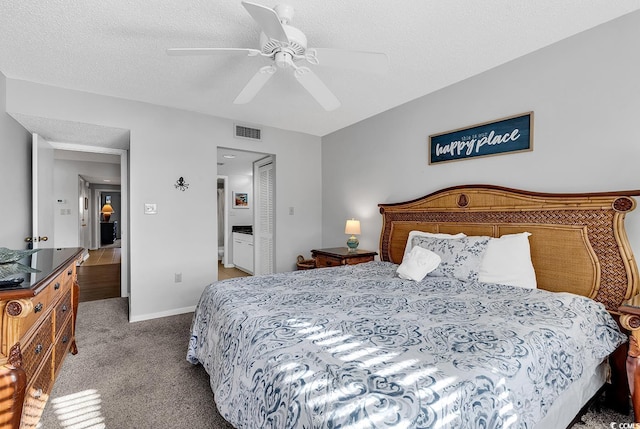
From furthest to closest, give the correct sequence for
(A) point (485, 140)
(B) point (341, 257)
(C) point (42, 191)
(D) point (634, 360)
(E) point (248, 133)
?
1. (E) point (248, 133)
2. (B) point (341, 257)
3. (C) point (42, 191)
4. (A) point (485, 140)
5. (D) point (634, 360)

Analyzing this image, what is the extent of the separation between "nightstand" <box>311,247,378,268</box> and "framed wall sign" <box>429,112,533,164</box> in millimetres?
1358

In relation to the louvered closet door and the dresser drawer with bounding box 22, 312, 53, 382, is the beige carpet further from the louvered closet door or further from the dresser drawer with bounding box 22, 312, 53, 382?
the louvered closet door

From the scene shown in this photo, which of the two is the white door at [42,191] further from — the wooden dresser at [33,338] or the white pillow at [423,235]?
the white pillow at [423,235]

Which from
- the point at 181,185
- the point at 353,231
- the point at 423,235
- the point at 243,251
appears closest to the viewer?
the point at 423,235

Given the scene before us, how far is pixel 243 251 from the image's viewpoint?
20.1ft

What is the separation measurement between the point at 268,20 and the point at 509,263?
226 cm

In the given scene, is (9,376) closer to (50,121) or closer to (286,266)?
(50,121)

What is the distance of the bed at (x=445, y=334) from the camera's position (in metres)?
0.96

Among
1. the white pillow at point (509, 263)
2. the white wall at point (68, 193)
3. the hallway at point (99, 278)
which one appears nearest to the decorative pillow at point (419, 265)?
the white pillow at point (509, 263)

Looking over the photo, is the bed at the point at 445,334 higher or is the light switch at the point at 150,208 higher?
the light switch at the point at 150,208

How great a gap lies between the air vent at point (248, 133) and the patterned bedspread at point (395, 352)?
257 cm

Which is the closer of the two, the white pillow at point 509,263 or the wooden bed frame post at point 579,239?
the wooden bed frame post at point 579,239

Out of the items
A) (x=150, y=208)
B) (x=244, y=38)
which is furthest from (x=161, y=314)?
(x=244, y=38)

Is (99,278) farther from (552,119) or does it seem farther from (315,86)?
(552,119)
